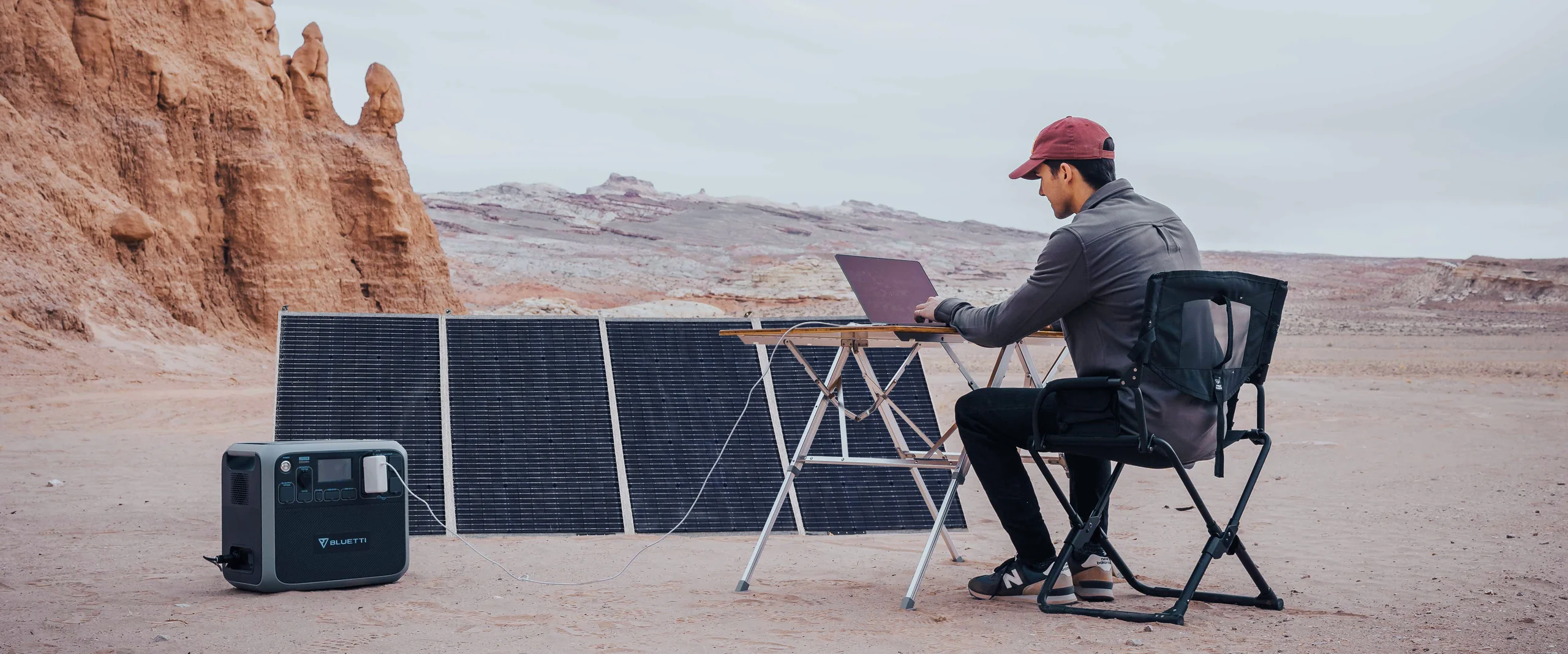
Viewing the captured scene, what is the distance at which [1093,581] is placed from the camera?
425 cm

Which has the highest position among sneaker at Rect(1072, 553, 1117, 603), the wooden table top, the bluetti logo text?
the wooden table top

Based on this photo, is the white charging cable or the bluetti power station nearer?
the bluetti power station

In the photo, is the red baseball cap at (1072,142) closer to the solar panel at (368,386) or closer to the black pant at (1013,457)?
the black pant at (1013,457)

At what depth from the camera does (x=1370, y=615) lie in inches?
158

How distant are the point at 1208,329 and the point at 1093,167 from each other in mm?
707

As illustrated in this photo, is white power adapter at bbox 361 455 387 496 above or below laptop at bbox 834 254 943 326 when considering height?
below

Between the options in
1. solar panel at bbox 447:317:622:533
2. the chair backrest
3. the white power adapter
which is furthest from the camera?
solar panel at bbox 447:317:622:533

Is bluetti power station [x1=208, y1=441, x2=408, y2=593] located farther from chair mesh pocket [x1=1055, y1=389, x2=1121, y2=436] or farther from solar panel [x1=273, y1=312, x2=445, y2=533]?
chair mesh pocket [x1=1055, y1=389, x2=1121, y2=436]

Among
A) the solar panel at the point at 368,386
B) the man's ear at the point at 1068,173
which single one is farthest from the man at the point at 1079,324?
the solar panel at the point at 368,386

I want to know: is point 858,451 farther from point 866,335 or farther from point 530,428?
point 866,335

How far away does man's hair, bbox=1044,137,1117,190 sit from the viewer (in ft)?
13.3

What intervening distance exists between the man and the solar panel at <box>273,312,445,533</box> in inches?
130

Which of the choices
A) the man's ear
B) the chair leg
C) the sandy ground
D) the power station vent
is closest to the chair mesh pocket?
the chair leg

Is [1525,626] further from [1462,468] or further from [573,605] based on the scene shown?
[1462,468]
